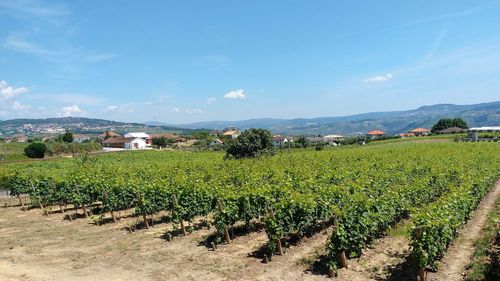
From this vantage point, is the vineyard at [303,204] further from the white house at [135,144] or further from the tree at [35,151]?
the white house at [135,144]

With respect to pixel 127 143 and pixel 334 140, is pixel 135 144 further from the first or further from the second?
pixel 334 140

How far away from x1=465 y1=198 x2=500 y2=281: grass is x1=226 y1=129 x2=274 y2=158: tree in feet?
116

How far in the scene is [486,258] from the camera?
11.6 meters

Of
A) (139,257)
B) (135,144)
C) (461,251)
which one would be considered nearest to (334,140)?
(135,144)

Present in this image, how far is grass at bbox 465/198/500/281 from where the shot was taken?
33.7ft

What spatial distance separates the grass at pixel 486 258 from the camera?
404 inches

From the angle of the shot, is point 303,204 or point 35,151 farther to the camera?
point 35,151

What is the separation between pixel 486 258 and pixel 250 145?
38.6 m

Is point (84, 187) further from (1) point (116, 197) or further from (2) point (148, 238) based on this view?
(2) point (148, 238)

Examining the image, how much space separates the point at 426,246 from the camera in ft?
32.3

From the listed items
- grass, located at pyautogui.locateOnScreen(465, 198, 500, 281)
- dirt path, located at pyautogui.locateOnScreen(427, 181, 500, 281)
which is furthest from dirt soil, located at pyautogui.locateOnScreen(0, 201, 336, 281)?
grass, located at pyautogui.locateOnScreen(465, 198, 500, 281)

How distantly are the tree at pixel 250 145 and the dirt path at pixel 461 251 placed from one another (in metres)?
32.9

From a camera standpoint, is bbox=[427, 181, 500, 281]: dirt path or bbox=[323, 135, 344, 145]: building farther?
bbox=[323, 135, 344, 145]: building

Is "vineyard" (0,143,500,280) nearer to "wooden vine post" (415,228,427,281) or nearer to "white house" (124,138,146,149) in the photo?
"wooden vine post" (415,228,427,281)
